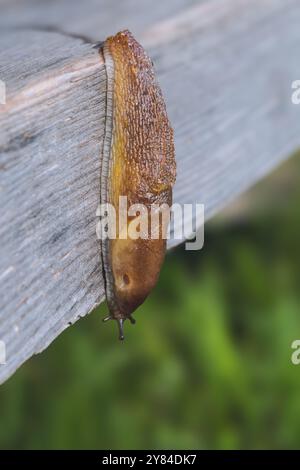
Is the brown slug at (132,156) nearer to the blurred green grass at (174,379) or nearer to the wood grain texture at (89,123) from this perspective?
the wood grain texture at (89,123)

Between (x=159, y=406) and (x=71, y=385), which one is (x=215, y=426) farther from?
(x=71, y=385)

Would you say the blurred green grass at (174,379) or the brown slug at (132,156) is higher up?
the blurred green grass at (174,379)

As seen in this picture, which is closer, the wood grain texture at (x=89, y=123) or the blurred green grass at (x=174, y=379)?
the wood grain texture at (x=89, y=123)

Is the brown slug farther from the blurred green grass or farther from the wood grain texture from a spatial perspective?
the blurred green grass

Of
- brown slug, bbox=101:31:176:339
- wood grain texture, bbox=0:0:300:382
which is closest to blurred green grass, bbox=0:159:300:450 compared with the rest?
wood grain texture, bbox=0:0:300:382

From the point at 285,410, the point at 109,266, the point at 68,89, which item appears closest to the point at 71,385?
the point at 285,410

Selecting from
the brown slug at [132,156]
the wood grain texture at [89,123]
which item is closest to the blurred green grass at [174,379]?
the wood grain texture at [89,123]
